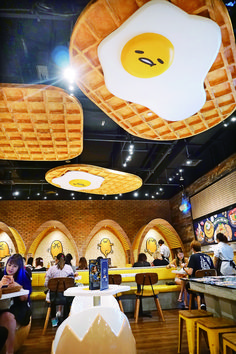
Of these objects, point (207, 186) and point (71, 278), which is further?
point (207, 186)

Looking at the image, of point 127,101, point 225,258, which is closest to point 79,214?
point 225,258

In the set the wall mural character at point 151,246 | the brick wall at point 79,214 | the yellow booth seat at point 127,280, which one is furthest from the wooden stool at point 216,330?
the wall mural character at point 151,246

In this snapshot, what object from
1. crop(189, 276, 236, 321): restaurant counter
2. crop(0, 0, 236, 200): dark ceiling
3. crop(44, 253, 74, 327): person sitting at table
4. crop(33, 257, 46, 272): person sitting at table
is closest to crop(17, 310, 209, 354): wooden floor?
crop(44, 253, 74, 327): person sitting at table

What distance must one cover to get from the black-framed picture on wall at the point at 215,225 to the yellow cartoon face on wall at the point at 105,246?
454cm

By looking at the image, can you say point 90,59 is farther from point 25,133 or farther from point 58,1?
point 25,133

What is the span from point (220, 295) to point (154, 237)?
10173 mm

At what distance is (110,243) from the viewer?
1225 cm

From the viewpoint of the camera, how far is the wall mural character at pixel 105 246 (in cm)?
1203

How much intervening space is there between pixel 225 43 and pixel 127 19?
115cm

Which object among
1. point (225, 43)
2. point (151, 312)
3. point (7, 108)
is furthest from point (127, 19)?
point (151, 312)

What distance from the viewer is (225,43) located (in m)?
2.69

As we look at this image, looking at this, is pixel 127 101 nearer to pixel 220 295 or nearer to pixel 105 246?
pixel 220 295

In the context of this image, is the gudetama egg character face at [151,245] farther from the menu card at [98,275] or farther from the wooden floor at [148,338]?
the menu card at [98,275]

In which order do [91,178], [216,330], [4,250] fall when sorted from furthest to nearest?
[4,250], [91,178], [216,330]
